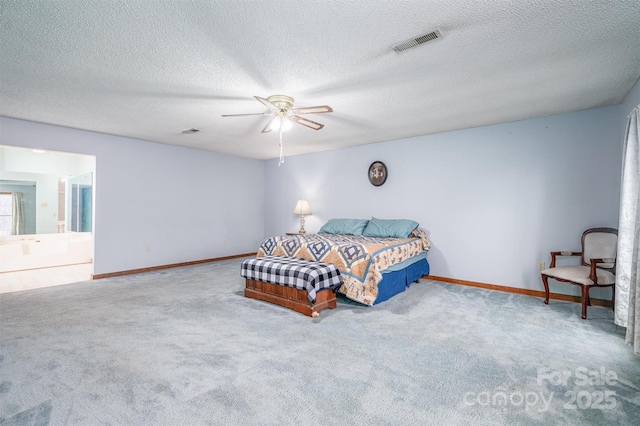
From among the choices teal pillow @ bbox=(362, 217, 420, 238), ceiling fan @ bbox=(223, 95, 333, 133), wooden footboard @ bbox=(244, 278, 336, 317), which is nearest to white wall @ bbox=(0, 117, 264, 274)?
wooden footboard @ bbox=(244, 278, 336, 317)

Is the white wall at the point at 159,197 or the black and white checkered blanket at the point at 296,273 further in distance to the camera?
the white wall at the point at 159,197

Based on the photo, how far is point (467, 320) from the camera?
315cm

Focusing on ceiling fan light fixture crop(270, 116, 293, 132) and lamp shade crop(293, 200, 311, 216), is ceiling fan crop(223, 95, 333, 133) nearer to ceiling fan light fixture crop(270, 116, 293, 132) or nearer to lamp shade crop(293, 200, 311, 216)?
ceiling fan light fixture crop(270, 116, 293, 132)

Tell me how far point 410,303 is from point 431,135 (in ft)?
9.33

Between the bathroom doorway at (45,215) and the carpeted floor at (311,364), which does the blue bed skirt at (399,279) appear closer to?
the carpeted floor at (311,364)

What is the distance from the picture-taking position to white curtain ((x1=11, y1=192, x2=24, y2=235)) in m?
6.42

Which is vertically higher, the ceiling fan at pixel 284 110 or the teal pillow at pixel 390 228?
the ceiling fan at pixel 284 110

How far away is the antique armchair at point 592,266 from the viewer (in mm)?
3113

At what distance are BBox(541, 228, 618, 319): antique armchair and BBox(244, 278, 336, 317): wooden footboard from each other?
2580mm

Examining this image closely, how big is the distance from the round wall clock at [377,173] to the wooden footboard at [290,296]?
270 cm

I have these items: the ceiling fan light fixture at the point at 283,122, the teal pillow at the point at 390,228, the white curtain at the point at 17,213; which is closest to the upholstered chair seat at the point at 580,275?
the teal pillow at the point at 390,228

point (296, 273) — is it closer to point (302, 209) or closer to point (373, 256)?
point (373, 256)

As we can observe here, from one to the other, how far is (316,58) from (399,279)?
2.92 m

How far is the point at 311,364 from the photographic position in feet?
7.42
